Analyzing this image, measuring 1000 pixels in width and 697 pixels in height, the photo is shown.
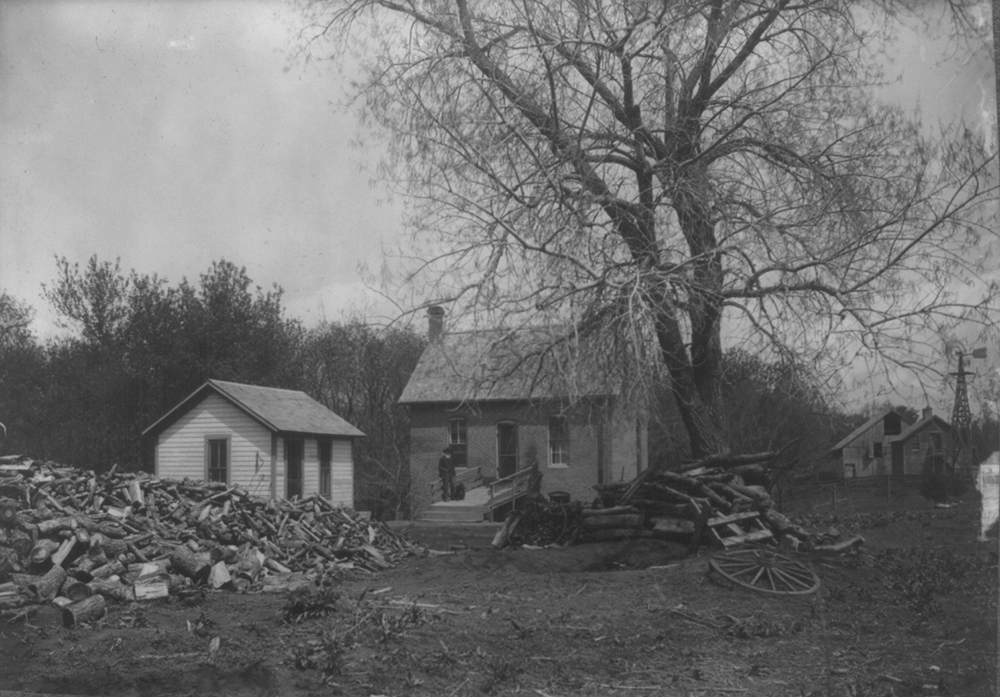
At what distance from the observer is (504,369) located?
211 inches

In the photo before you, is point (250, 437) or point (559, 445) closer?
point (250, 437)

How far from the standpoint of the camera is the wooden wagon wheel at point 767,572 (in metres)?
5.28

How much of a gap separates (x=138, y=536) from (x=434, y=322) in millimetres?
2579

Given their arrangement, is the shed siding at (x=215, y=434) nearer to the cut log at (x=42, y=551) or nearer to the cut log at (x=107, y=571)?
the cut log at (x=107, y=571)

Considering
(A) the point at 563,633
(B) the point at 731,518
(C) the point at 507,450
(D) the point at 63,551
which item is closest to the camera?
(A) the point at 563,633

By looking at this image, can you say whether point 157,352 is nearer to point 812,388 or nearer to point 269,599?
point 269,599

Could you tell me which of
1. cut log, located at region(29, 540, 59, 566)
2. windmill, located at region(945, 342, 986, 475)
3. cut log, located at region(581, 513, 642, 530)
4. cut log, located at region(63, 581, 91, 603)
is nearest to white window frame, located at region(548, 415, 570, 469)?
cut log, located at region(581, 513, 642, 530)

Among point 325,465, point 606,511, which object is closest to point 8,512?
point 325,465

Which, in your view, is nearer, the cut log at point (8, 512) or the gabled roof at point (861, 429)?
the gabled roof at point (861, 429)

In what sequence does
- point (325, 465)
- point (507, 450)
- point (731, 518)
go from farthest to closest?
Result: point (731, 518) < point (507, 450) < point (325, 465)

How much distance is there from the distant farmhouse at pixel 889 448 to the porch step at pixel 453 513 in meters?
2.38

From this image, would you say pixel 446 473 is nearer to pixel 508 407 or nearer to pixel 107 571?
pixel 508 407

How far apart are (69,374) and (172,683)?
2.14m

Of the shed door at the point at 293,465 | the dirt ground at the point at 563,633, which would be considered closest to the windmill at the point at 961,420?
the dirt ground at the point at 563,633
